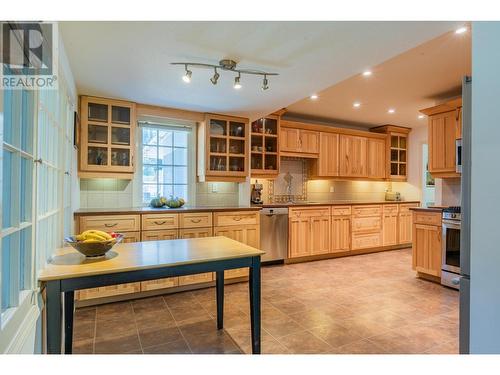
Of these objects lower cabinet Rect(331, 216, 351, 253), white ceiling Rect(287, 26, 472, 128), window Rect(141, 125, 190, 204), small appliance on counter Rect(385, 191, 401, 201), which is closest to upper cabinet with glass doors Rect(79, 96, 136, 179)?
window Rect(141, 125, 190, 204)

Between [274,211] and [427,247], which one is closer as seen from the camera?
[427,247]

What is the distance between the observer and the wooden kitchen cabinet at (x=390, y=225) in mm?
5410

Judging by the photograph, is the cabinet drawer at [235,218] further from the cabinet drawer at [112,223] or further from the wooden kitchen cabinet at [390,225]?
the wooden kitchen cabinet at [390,225]

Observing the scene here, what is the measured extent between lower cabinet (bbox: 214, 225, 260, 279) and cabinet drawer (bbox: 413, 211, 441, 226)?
7.04 ft

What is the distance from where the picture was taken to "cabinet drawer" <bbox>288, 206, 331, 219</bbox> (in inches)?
177

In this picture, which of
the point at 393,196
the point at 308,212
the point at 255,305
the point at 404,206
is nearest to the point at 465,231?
the point at 255,305

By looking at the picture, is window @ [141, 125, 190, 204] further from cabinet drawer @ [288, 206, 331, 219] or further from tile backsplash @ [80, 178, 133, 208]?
cabinet drawer @ [288, 206, 331, 219]

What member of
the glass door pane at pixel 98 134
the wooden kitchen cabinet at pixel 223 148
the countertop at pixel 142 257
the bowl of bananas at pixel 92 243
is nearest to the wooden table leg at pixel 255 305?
the countertop at pixel 142 257

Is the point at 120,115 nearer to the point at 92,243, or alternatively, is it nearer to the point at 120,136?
the point at 120,136

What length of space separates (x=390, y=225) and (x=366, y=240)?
0.66 metres

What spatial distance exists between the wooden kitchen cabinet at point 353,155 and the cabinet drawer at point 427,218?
178cm

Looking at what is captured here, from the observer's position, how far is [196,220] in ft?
11.6
